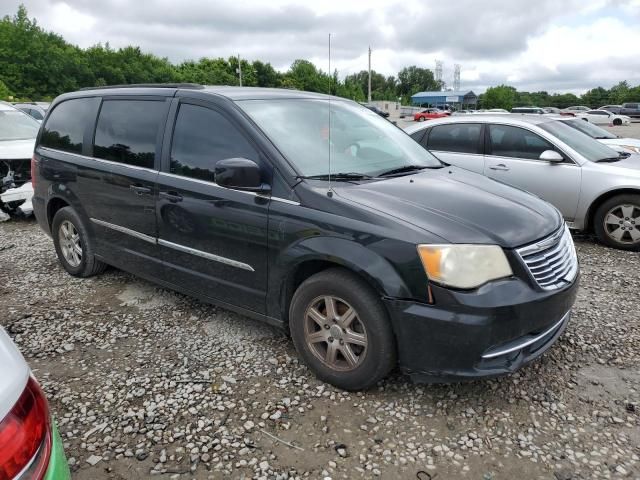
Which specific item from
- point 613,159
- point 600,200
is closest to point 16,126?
point 600,200

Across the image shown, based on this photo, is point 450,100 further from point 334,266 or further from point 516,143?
point 334,266

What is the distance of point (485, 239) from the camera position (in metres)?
2.61

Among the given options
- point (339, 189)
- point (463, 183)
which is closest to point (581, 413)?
point (463, 183)

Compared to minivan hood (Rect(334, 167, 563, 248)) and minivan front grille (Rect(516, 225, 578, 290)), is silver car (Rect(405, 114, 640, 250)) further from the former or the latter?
minivan front grille (Rect(516, 225, 578, 290))

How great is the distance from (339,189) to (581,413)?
1869 millimetres

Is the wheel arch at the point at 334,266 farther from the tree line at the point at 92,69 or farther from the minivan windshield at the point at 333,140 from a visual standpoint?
the tree line at the point at 92,69

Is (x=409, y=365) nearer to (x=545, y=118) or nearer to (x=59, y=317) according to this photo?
(x=59, y=317)

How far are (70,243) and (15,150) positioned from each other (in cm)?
356

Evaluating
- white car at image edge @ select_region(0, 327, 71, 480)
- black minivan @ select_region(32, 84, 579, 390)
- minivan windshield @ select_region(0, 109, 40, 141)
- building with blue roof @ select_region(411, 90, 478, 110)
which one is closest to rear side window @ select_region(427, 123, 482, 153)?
black minivan @ select_region(32, 84, 579, 390)

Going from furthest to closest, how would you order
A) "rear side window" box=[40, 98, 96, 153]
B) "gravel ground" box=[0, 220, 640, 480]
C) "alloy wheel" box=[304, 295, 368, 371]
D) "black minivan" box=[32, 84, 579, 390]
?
"rear side window" box=[40, 98, 96, 153] < "alloy wheel" box=[304, 295, 368, 371] < "black minivan" box=[32, 84, 579, 390] < "gravel ground" box=[0, 220, 640, 480]

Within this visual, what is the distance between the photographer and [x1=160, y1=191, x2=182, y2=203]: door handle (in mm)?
3529

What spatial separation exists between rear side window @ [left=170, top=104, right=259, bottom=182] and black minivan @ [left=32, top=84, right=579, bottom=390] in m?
0.01

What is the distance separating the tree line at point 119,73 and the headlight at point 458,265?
3266cm

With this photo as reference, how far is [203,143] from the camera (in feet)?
11.5
